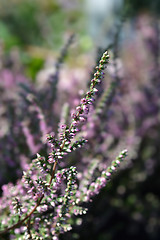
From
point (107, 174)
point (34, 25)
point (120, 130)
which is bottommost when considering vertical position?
point (107, 174)

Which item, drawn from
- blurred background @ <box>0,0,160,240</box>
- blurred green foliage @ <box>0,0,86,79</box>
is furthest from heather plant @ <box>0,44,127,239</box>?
blurred green foliage @ <box>0,0,86,79</box>

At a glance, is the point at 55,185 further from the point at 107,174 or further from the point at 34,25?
the point at 34,25

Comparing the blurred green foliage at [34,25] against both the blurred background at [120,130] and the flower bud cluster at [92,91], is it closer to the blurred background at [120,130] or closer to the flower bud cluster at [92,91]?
the blurred background at [120,130]

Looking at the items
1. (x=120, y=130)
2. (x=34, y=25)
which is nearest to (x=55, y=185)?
(x=120, y=130)

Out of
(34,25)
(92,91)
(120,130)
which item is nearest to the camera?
(92,91)

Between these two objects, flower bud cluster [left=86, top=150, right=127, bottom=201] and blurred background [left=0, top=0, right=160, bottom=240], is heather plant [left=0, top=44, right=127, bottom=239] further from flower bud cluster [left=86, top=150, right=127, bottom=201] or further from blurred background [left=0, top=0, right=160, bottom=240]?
blurred background [left=0, top=0, right=160, bottom=240]

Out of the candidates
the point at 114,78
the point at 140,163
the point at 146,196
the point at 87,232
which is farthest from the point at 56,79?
the point at 146,196

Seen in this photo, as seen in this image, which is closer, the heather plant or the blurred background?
the heather plant

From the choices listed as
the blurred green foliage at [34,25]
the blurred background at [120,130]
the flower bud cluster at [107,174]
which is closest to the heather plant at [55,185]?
the flower bud cluster at [107,174]

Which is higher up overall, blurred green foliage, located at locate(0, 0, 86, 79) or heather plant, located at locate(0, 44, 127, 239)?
blurred green foliage, located at locate(0, 0, 86, 79)

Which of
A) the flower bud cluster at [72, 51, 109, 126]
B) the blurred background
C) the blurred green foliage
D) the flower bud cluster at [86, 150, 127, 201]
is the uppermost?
the blurred green foliage

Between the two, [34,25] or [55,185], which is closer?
[55,185]

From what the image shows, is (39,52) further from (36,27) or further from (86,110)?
(86,110)
